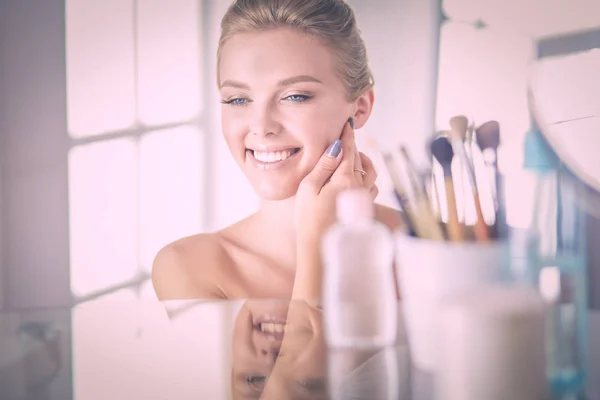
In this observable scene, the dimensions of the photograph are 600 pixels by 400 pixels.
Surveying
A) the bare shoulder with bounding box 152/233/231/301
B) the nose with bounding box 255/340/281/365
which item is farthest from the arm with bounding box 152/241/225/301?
the nose with bounding box 255/340/281/365

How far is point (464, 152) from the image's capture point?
75 centimetres

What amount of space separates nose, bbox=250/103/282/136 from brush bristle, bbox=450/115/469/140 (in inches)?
11.0

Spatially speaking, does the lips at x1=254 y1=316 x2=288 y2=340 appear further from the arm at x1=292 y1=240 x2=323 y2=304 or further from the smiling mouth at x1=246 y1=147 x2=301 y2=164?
the smiling mouth at x1=246 y1=147 x2=301 y2=164

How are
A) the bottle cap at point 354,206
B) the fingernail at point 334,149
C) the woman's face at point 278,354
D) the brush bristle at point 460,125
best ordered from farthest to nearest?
1. the fingernail at point 334,149
2. the brush bristle at point 460,125
3. the bottle cap at point 354,206
4. the woman's face at point 278,354

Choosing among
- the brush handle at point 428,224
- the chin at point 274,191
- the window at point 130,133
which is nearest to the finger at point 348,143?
the chin at point 274,191

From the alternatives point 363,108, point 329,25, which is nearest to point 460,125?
point 363,108

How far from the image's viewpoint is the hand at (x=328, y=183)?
994mm

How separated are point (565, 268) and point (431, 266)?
0.16 meters

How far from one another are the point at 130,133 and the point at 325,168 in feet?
1.19

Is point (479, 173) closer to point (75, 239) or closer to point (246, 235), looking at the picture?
point (246, 235)

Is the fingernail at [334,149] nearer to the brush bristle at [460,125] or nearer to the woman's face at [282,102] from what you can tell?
the woman's face at [282,102]

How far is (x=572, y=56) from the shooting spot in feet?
3.35

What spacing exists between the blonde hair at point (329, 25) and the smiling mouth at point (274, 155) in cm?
13

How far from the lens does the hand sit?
0.99 m
